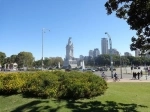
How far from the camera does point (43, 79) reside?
13.7m

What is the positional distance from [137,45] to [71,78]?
4236 millimetres

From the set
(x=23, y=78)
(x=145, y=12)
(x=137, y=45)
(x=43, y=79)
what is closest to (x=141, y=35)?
(x=137, y=45)

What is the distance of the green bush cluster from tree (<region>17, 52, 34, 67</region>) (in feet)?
391

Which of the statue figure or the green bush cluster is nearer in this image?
the green bush cluster

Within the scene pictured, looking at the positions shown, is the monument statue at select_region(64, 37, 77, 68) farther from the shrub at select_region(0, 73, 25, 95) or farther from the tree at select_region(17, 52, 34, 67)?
the shrub at select_region(0, 73, 25, 95)

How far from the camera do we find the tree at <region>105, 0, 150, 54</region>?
978 centimetres

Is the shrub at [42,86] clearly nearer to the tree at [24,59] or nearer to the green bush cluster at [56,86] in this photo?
the green bush cluster at [56,86]

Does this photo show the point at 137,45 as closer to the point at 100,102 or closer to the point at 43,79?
the point at 100,102

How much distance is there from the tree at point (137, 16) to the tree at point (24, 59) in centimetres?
12302

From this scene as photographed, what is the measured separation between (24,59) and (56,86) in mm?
122678

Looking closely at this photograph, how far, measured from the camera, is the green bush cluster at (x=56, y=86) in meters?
13.0

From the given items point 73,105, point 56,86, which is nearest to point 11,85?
point 56,86

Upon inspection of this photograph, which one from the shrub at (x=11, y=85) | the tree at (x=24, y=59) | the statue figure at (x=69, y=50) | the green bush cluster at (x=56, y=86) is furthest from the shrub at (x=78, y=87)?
the tree at (x=24, y=59)

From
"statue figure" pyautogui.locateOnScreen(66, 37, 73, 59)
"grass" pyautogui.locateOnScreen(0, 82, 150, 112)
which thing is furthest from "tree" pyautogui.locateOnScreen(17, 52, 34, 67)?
"grass" pyautogui.locateOnScreen(0, 82, 150, 112)
